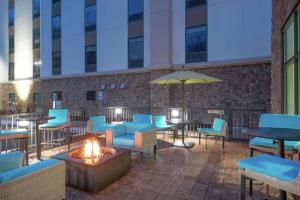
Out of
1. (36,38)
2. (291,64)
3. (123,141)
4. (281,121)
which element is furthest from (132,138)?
(36,38)

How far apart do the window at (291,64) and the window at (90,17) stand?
39.1ft

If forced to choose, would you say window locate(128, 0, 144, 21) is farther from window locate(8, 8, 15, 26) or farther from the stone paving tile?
window locate(8, 8, 15, 26)

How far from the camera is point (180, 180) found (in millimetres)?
3611

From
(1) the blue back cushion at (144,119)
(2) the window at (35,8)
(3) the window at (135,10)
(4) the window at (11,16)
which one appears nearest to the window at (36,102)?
(2) the window at (35,8)

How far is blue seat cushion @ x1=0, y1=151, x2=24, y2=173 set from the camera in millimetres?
2424

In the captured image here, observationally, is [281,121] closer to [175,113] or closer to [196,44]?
[175,113]

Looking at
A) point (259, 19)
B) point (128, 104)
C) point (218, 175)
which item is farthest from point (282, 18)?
point (128, 104)

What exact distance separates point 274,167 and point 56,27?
17.0 meters

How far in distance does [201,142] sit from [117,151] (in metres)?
3.79

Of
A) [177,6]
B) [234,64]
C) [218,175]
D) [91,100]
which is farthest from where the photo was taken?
[91,100]

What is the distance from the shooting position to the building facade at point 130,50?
372 inches

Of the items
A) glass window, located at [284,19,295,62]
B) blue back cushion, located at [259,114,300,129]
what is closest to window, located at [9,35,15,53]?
glass window, located at [284,19,295,62]

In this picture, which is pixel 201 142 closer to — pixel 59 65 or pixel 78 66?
pixel 78 66

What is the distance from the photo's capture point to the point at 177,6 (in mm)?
10961
